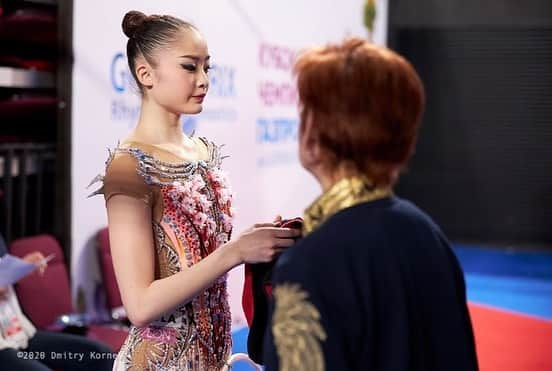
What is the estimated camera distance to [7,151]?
3.76 meters

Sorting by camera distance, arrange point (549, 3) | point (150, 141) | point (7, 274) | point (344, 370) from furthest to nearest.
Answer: point (549, 3) < point (7, 274) < point (150, 141) < point (344, 370)

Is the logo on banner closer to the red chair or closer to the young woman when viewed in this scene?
the red chair

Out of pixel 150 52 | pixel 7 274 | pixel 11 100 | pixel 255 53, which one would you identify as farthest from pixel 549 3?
pixel 150 52

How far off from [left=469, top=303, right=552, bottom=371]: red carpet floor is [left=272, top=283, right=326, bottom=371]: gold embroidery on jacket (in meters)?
3.16

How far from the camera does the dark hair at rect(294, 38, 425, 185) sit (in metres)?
1.30

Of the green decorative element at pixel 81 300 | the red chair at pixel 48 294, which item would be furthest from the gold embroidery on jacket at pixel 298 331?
the green decorative element at pixel 81 300

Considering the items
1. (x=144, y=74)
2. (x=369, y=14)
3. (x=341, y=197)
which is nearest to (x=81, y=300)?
(x=144, y=74)

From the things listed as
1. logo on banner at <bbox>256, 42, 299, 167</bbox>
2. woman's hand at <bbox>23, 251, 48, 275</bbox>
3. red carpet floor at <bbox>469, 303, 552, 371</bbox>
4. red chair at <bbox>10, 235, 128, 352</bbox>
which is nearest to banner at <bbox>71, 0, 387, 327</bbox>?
logo on banner at <bbox>256, 42, 299, 167</bbox>

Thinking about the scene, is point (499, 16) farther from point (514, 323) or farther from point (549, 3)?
point (514, 323)

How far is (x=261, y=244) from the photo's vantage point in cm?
158

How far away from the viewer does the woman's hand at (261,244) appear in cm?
158

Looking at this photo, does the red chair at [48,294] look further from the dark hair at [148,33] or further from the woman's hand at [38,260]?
the dark hair at [148,33]

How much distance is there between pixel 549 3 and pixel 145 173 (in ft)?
24.2

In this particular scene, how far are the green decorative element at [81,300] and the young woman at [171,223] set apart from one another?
2179 mm
